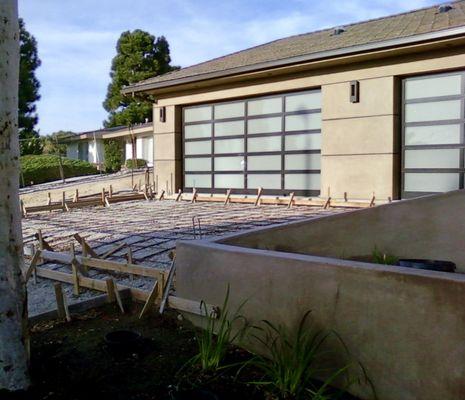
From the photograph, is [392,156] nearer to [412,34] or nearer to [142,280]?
[412,34]

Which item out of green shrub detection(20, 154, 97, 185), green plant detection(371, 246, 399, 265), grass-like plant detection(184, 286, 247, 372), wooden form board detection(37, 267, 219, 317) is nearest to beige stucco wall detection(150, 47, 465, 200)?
green plant detection(371, 246, 399, 265)

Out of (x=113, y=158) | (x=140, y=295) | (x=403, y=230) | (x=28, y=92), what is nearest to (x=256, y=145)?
(x=403, y=230)

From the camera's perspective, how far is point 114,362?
339cm

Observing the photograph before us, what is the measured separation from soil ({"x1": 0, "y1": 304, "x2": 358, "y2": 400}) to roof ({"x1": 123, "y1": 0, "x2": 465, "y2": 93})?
8.59 metres

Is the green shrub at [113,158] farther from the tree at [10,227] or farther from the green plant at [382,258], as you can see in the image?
the tree at [10,227]

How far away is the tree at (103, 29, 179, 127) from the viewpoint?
3556 cm

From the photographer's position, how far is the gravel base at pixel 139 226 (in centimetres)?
591

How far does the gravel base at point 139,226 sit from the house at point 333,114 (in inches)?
56.9

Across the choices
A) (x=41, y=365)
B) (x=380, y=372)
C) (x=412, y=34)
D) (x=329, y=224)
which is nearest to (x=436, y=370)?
A: (x=380, y=372)

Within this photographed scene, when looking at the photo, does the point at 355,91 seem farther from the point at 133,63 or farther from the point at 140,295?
the point at 133,63

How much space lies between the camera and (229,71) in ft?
43.8

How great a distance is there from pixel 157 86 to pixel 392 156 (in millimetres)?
7405

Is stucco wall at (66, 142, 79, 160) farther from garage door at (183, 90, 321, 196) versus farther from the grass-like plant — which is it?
the grass-like plant

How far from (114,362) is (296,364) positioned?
1.24 meters
